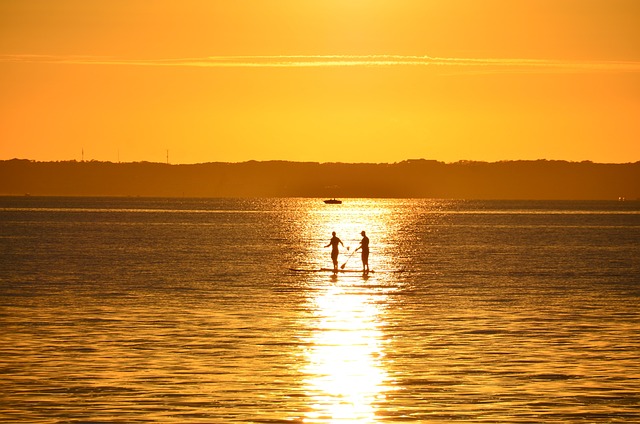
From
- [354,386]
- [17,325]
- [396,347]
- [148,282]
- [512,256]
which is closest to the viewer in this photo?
[354,386]

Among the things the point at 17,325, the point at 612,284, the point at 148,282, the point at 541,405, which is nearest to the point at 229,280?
the point at 148,282

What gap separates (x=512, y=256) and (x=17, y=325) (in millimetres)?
53827

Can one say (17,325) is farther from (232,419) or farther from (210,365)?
(232,419)

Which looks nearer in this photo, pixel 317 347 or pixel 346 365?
pixel 346 365

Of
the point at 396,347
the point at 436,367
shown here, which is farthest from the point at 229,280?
the point at 436,367

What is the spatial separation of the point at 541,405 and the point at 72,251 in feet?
222

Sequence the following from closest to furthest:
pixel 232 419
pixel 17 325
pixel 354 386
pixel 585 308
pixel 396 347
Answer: pixel 232 419, pixel 354 386, pixel 396 347, pixel 17 325, pixel 585 308

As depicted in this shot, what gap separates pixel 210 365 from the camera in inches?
1061

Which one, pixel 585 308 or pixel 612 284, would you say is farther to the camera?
pixel 612 284

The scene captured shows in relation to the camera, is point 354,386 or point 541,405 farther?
point 354,386

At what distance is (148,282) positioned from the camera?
5391 centimetres

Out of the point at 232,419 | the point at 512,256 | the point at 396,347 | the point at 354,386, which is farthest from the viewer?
the point at 512,256

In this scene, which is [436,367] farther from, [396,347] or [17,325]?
[17,325]

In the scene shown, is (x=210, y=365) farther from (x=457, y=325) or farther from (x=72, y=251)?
(x=72, y=251)
